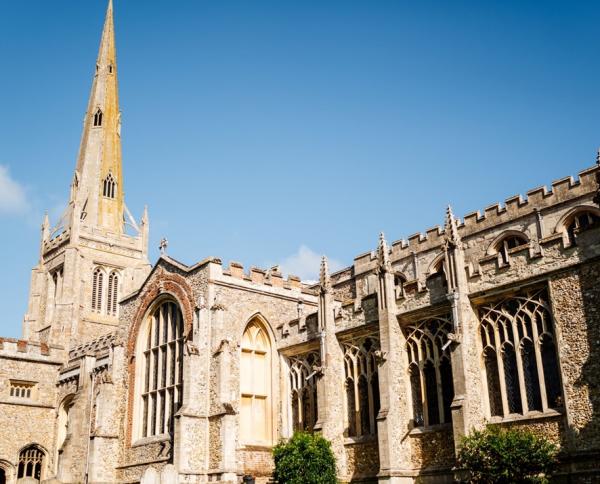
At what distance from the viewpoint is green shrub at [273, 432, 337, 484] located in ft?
74.8

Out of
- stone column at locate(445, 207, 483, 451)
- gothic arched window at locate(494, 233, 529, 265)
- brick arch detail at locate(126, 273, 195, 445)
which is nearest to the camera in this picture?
stone column at locate(445, 207, 483, 451)

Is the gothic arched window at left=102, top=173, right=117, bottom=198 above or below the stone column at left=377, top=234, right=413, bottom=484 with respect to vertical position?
above

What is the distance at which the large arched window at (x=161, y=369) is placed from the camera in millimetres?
29766

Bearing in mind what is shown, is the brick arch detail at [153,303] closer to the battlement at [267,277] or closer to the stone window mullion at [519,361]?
the battlement at [267,277]

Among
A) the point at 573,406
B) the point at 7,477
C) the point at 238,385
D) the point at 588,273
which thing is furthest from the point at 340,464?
the point at 7,477

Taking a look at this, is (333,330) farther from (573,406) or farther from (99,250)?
(99,250)

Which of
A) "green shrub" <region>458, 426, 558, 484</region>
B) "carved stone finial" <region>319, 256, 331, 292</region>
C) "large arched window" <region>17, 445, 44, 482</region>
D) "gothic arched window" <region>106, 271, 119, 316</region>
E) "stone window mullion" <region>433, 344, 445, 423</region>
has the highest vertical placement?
"gothic arched window" <region>106, 271, 119, 316</region>

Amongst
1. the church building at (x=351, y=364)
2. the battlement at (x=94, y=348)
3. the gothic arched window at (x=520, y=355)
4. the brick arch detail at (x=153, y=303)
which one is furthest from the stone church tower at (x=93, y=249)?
the gothic arched window at (x=520, y=355)

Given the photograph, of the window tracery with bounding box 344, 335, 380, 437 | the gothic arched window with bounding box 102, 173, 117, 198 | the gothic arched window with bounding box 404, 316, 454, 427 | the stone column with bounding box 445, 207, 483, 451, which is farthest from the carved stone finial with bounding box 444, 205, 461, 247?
the gothic arched window with bounding box 102, 173, 117, 198

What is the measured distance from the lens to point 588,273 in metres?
19.4

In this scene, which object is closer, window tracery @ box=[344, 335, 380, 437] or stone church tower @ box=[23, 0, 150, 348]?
window tracery @ box=[344, 335, 380, 437]

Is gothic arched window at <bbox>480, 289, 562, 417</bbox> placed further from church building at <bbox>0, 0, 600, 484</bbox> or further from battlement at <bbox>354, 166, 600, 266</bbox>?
battlement at <bbox>354, 166, 600, 266</bbox>

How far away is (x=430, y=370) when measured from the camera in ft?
76.2

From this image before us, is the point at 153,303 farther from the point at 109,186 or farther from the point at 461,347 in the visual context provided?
the point at 109,186
